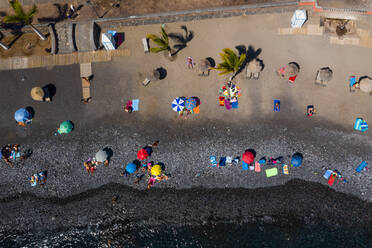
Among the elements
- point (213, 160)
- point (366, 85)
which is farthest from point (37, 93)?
point (366, 85)

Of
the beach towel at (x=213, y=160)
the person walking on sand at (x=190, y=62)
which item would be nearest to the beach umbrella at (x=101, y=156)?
the beach towel at (x=213, y=160)

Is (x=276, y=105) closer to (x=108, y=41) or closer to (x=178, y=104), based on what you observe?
(x=178, y=104)

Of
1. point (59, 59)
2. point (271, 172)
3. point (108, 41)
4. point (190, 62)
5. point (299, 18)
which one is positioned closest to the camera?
point (299, 18)

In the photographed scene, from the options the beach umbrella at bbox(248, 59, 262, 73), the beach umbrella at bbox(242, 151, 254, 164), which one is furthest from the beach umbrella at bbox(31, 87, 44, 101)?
the beach umbrella at bbox(242, 151, 254, 164)

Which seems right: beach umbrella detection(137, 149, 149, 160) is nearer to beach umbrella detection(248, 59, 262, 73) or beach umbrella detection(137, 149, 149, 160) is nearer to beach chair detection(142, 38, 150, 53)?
beach chair detection(142, 38, 150, 53)

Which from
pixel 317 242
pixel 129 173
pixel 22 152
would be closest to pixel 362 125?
pixel 317 242

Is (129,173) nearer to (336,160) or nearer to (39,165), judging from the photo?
(39,165)

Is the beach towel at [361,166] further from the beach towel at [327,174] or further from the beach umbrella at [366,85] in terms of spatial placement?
the beach umbrella at [366,85]
